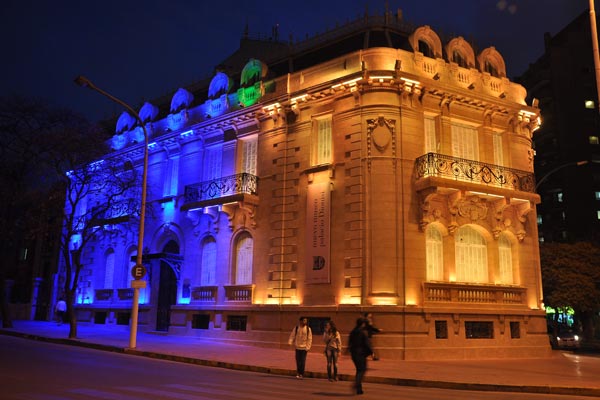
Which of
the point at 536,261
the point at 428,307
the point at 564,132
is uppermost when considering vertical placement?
the point at 564,132

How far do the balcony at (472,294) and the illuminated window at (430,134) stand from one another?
19.8 ft

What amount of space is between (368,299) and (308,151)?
7.52 m

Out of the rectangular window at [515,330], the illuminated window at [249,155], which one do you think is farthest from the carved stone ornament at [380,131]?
the rectangular window at [515,330]

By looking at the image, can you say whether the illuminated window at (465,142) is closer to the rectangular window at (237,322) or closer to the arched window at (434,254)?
the arched window at (434,254)

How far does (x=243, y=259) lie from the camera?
26.8 m

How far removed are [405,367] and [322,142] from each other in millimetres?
11093

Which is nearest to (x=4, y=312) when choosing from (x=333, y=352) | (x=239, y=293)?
(x=239, y=293)

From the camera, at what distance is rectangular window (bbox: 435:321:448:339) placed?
2164 centimetres

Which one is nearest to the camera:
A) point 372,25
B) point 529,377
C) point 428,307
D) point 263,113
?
point 529,377

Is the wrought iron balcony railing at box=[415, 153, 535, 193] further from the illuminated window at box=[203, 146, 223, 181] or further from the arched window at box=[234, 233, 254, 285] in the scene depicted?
the illuminated window at box=[203, 146, 223, 181]

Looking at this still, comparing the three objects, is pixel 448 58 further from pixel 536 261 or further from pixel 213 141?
pixel 213 141

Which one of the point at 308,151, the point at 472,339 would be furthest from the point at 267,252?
the point at 472,339

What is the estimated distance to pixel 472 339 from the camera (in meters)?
22.2

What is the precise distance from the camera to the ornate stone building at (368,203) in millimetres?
22109
